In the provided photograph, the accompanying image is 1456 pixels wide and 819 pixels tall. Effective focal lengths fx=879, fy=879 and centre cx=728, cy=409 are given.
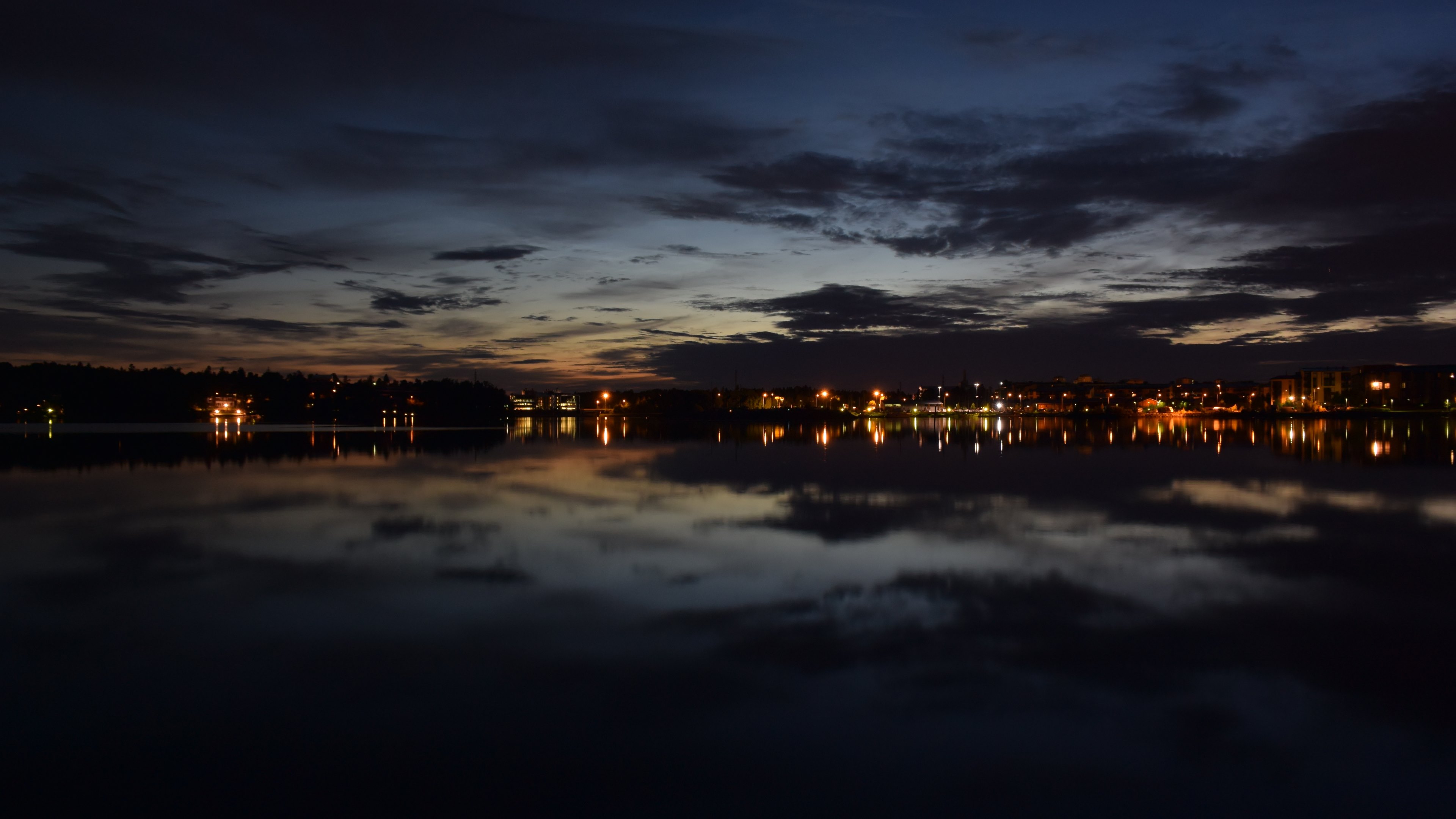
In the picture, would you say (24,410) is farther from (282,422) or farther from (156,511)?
(156,511)

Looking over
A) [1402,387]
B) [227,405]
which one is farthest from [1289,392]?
[227,405]

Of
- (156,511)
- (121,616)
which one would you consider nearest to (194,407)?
(156,511)

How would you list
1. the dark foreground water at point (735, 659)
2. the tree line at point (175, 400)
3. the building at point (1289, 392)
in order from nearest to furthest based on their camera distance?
the dark foreground water at point (735, 659)
the tree line at point (175, 400)
the building at point (1289, 392)

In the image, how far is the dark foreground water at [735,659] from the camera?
521 centimetres

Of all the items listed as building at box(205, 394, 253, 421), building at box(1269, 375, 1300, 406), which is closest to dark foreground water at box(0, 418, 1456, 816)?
building at box(205, 394, 253, 421)

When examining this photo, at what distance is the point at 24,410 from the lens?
401ft

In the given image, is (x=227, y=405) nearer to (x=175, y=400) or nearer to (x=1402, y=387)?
(x=175, y=400)

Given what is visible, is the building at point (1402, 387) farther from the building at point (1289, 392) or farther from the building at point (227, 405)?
the building at point (227, 405)

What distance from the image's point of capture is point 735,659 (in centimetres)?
739

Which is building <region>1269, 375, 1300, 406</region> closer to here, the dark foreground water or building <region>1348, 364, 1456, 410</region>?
building <region>1348, 364, 1456, 410</region>

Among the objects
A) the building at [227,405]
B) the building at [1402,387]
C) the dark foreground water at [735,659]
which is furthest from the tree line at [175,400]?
the building at [1402,387]

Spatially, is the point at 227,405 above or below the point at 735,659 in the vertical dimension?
above

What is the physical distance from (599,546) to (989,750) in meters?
8.20

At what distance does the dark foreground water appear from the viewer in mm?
5215
